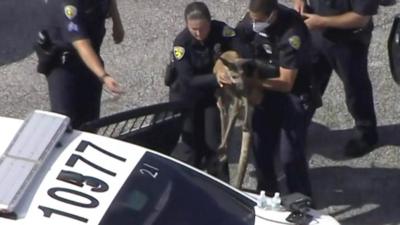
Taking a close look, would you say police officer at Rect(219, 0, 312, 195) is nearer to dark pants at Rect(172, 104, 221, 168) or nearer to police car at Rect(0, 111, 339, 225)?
dark pants at Rect(172, 104, 221, 168)

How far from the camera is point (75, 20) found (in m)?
7.77

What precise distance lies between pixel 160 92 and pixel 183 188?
4202mm

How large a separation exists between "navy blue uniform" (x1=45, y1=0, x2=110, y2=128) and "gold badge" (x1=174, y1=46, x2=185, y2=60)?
47 cm

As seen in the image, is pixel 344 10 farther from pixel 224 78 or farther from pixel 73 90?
pixel 73 90

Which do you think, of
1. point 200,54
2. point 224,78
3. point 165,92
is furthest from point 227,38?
point 165,92

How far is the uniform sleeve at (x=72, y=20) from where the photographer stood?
7.76 metres

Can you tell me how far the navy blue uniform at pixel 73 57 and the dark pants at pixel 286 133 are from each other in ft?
3.27

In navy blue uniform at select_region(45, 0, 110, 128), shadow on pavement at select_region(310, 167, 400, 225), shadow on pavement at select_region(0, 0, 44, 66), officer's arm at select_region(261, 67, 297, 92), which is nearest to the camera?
officer's arm at select_region(261, 67, 297, 92)

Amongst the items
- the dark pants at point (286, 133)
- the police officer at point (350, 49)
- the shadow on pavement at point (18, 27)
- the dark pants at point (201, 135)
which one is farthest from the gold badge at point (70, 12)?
the shadow on pavement at point (18, 27)

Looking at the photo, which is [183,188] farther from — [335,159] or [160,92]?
[160,92]

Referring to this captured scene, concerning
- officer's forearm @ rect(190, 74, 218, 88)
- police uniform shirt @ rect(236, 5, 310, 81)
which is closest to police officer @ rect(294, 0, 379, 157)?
police uniform shirt @ rect(236, 5, 310, 81)

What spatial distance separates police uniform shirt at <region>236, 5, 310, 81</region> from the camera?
7.70 meters

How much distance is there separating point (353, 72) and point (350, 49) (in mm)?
186

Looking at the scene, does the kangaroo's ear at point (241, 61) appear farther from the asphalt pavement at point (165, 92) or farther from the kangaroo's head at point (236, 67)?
the asphalt pavement at point (165, 92)
